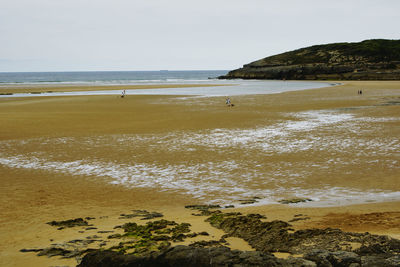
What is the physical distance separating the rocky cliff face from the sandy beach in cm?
7316

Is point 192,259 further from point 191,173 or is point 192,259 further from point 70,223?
point 191,173

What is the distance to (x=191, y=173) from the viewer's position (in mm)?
12047

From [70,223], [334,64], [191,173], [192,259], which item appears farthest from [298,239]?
[334,64]

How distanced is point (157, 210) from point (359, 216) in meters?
4.39

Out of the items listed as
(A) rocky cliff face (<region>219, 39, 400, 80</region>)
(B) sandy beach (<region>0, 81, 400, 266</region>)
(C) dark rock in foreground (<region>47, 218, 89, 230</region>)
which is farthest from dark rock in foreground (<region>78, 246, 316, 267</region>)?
(A) rocky cliff face (<region>219, 39, 400, 80</region>)

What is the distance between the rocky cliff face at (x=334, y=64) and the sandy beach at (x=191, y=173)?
73158 millimetres

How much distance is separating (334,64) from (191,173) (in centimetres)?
9846

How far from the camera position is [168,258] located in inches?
201

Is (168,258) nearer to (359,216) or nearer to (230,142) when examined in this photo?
(359,216)

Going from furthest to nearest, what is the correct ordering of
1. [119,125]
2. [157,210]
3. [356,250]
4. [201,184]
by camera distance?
[119,125]
[201,184]
[157,210]
[356,250]

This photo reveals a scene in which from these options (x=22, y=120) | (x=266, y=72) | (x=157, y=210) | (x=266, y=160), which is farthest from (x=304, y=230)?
(x=266, y=72)

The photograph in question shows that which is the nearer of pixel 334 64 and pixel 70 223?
pixel 70 223

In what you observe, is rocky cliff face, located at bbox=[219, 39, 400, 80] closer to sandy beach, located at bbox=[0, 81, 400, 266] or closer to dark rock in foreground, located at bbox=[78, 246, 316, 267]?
sandy beach, located at bbox=[0, 81, 400, 266]

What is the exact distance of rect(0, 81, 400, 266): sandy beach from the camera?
7.84 metres
